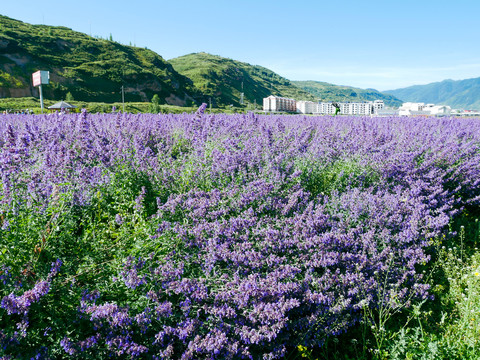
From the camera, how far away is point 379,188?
12.8ft

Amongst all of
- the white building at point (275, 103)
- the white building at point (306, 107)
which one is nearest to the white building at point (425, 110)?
the white building at point (306, 107)

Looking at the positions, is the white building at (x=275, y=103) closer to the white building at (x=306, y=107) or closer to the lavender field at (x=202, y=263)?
the white building at (x=306, y=107)

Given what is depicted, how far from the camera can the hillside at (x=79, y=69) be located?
69688 millimetres

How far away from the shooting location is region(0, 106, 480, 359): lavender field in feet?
5.94

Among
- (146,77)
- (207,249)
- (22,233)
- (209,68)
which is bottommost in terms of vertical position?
(207,249)

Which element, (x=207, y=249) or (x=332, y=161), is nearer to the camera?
(x=207, y=249)

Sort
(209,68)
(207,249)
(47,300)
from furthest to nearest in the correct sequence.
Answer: (209,68) < (207,249) < (47,300)

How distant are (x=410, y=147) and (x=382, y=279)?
350cm

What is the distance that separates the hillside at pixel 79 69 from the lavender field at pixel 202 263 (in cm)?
7926

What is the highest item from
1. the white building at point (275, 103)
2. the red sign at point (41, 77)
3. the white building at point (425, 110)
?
the white building at point (275, 103)

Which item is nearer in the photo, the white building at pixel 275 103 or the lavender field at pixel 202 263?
the lavender field at pixel 202 263

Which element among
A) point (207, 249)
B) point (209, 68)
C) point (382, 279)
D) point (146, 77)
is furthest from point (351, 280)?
point (209, 68)

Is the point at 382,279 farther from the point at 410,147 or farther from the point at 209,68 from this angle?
the point at 209,68

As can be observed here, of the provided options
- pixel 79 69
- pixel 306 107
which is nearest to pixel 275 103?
pixel 306 107
